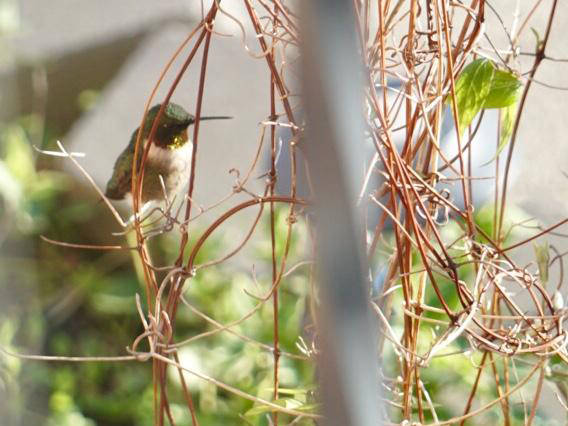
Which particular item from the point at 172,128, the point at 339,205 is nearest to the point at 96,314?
the point at 172,128

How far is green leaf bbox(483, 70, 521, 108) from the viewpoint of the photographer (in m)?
0.83

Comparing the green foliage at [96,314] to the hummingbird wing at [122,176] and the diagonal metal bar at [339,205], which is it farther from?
the diagonal metal bar at [339,205]

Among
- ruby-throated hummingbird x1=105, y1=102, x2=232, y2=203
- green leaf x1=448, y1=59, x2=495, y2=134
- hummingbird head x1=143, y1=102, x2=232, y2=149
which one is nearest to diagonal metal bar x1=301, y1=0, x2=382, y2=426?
green leaf x1=448, y1=59, x2=495, y2=134

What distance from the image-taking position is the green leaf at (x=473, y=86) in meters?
0.80

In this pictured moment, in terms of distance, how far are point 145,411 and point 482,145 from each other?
1.25m

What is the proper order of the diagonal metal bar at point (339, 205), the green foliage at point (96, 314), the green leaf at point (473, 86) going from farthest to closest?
Result: the green foliage at point (96, 314), the green leaf at point (473, 86), the diagonal metal bar at point (339, 205)

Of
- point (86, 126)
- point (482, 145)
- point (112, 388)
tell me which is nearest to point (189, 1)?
point (86, 126)

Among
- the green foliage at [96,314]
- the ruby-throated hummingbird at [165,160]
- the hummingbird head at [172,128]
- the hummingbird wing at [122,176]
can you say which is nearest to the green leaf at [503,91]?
the ruby-throated hummingbird at [165,160]

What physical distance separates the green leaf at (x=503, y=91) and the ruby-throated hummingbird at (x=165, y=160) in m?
0.35

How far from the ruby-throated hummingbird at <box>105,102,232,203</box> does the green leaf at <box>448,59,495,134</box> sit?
0.34 m

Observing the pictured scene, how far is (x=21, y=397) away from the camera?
2.43 m

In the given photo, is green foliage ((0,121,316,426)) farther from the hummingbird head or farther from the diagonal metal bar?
the diagonal metal bar

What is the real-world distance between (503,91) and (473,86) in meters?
0.03

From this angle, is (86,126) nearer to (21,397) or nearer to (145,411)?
(21,397)
